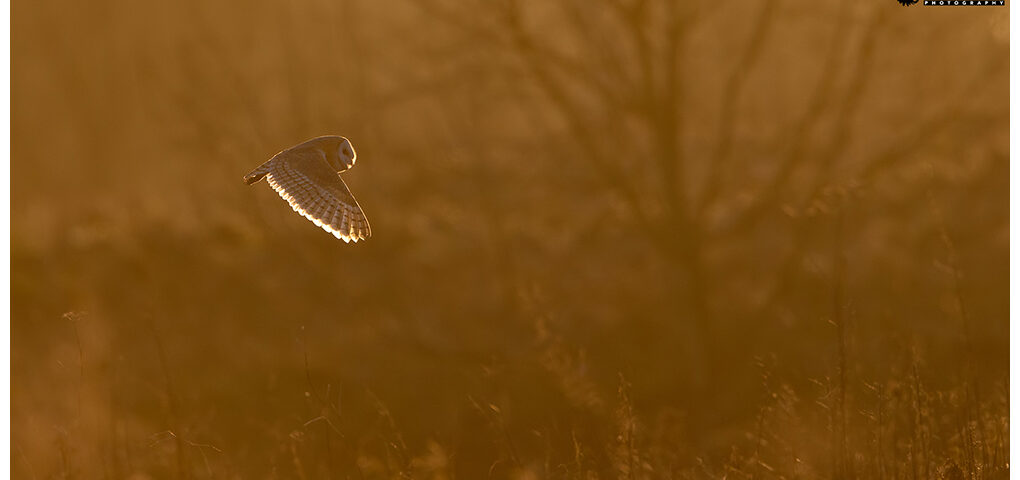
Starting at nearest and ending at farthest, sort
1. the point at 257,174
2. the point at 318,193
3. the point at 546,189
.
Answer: the point at 318,193 < the point at 257,174 < the point at 546,189

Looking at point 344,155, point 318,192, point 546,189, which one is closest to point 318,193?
point 318,192

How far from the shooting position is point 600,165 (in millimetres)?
7676

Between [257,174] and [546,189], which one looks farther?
[546,189]

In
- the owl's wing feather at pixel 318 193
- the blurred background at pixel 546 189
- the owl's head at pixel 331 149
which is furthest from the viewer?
the blurred background at pixel 546 189

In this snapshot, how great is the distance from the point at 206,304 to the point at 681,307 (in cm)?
373

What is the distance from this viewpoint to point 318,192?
4.12m

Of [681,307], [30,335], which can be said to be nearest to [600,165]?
[681,307]

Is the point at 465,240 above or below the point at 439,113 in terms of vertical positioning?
below

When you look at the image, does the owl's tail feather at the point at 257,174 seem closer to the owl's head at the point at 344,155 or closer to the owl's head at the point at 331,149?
the owl's head at the point at 331,149

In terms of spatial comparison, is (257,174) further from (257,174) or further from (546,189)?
(546,189)

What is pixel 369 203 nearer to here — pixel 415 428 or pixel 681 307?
pixel 415 428

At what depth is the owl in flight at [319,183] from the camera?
4020 millimetres

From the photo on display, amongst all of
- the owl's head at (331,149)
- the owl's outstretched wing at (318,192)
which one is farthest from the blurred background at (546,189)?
the owl's outstretched wing at (318,192)

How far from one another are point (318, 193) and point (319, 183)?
1.8 inches
